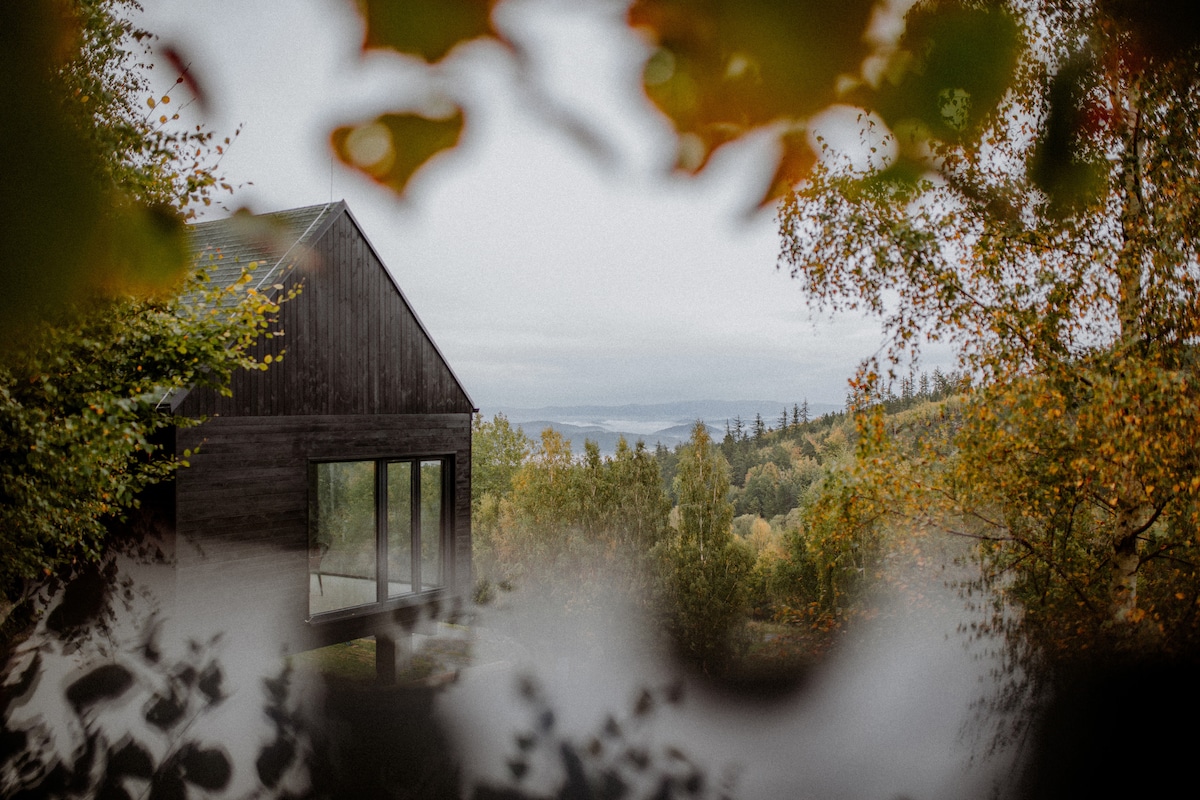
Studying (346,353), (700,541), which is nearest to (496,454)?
(700,541)

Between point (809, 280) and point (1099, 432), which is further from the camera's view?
point (809, 280)

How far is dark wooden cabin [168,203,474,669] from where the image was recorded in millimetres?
6535

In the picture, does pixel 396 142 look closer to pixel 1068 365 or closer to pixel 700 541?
pixel 1068 365

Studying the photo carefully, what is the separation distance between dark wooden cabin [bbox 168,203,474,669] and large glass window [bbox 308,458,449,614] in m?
0.01

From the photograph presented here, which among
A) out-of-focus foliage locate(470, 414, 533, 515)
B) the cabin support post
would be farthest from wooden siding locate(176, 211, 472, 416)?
out-of-focus foliage locate(470, 414, 533, 515)

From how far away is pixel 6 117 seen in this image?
61 cm

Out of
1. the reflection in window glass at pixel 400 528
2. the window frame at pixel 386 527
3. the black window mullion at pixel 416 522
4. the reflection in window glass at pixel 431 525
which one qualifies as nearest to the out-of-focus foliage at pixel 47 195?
the window frame at pixel 386 527

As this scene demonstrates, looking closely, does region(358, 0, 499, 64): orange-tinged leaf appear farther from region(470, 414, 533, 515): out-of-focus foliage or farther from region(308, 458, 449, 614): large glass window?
region(470, 414, 533, 515): out-of-focus foliage

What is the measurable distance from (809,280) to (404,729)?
8200mm

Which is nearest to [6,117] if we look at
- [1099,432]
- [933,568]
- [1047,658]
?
[1099,432]

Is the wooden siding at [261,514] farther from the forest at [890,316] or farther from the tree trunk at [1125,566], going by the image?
the tree trunk at [1125,566]

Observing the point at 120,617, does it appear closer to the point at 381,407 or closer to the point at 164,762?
the point at 164,762

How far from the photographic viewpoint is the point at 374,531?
784 centimetres

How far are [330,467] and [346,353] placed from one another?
116 cm
